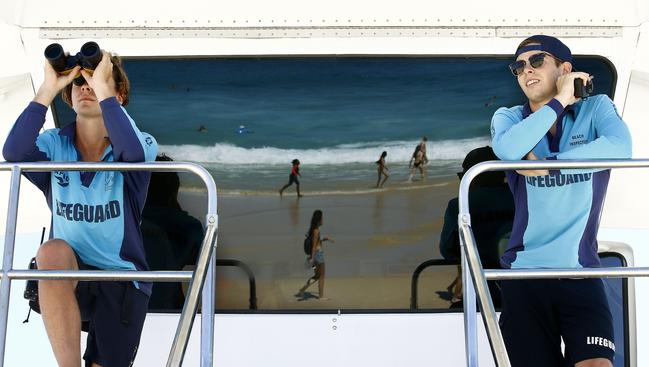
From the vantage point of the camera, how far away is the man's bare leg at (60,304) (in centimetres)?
316

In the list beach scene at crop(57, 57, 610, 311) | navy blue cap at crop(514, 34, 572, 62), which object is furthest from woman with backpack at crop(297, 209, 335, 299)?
navy blue cap at crop(514, 34, 572, 62)

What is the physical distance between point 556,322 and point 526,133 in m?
0.63

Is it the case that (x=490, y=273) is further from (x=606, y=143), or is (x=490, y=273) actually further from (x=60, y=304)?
(x=60, y=304)

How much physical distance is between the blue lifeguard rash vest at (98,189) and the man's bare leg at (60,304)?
0.53ft

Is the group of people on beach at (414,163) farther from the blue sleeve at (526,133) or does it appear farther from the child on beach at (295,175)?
the blue sleeve at (526,133)

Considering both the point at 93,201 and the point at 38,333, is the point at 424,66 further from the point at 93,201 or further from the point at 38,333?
the point at 38,333

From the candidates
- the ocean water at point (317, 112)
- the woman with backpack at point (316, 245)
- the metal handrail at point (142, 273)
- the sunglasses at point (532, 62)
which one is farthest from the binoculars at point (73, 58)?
the woman with backpack at point (316, 245)

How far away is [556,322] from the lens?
3.31 meters

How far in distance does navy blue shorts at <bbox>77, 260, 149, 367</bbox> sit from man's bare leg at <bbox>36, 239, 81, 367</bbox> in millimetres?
80

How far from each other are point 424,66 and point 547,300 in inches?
57.3

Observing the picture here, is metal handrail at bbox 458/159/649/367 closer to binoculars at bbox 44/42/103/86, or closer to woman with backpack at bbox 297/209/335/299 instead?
binoculars at bbox 44/42/103/86
